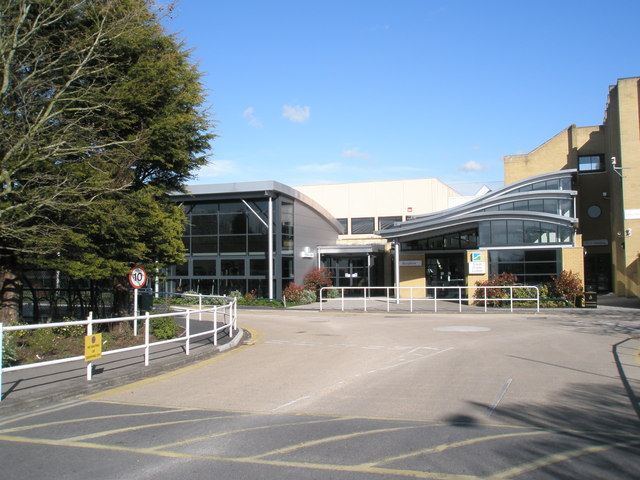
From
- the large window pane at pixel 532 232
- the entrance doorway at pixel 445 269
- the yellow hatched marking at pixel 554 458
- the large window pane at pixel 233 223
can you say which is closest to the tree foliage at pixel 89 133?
the yellow hatched marking at pixel 554 458

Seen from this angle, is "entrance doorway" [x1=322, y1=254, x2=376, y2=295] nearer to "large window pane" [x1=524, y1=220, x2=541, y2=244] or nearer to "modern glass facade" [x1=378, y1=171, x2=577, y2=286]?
"modern glass facade" [x1=378, y1=171, x2=577, y2=286]

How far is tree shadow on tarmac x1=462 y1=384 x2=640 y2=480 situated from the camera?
4957 mm

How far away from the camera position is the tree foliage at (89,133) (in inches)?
464

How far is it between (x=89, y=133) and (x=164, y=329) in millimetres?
5655

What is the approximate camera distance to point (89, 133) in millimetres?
13930

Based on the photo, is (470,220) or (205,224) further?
(205,224)

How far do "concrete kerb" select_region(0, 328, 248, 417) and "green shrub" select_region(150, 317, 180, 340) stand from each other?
1974 mm

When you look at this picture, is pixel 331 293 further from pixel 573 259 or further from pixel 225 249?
pixel 573 259

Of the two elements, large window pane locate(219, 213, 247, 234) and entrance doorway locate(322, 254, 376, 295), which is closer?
large window pane locate(219, 213, 247, 234)

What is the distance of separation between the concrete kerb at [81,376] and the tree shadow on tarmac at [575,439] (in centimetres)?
603

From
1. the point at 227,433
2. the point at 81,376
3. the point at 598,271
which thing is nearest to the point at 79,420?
the point at 227,433

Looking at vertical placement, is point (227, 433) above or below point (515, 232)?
below

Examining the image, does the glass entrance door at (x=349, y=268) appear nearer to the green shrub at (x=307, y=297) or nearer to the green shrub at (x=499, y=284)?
the green shrub at (x=307, y=297)

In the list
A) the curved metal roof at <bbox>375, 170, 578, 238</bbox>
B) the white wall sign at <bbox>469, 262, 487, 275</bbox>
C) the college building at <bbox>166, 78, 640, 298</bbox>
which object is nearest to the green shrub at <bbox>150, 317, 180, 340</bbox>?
the college building at <bbox>166, 78, 640, 298</bbox>
